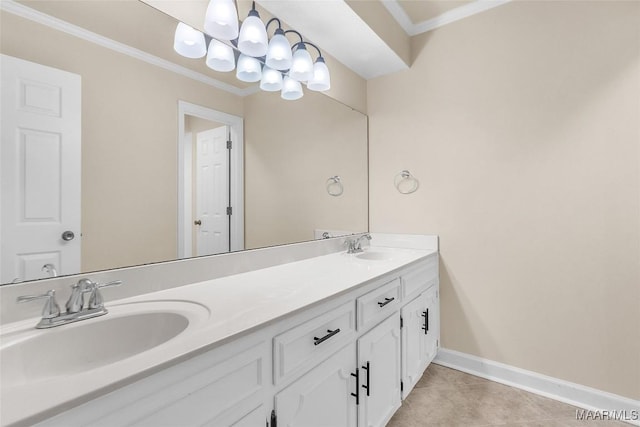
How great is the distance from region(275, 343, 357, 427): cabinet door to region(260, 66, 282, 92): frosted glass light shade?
53.7 inches

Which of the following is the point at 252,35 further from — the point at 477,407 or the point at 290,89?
the point at 477,407

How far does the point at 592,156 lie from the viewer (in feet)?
5.48

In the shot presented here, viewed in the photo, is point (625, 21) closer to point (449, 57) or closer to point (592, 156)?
point (592, 156)

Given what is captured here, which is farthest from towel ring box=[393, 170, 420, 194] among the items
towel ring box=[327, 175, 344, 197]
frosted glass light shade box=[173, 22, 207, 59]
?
frosted glass light shade box=[173, 22, 207, 59]

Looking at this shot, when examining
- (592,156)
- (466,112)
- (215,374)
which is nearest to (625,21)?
(592,156)

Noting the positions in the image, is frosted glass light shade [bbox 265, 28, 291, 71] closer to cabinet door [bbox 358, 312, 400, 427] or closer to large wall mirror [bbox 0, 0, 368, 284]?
large wall mirror [bbox 0, 0, 368, 284]

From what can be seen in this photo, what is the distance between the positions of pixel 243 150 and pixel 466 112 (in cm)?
156

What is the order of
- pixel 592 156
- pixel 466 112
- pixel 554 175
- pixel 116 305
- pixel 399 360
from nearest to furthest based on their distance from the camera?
pixel 116 305 < pixel 399 360 < pixel 592 156 < pixel 554 175 < pixel 466 112

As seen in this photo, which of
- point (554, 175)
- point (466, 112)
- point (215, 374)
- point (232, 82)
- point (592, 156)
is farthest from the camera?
point (466, 112)

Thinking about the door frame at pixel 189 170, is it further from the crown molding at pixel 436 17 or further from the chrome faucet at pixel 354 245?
the crown molding at pixel 436 17

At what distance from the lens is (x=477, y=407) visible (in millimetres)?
1715

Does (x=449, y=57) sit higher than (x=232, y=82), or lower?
higher

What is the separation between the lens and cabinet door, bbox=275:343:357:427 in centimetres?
90
